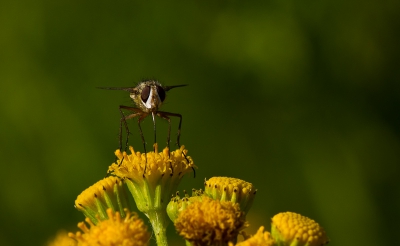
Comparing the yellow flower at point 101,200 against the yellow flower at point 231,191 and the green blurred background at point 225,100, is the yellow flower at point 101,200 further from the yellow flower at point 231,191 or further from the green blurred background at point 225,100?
the green blurred background at point 225,100

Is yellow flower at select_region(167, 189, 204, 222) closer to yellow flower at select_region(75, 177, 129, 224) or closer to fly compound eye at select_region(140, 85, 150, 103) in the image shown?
yellow flower at select_region(75, 177, 129, 224)

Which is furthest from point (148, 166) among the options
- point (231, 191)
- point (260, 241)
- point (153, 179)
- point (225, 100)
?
point (225, 100)

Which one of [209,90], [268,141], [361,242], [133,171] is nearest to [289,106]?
[268,141]

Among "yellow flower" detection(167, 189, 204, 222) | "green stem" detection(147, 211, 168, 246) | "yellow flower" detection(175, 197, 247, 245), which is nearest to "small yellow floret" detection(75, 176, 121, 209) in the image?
"green stem" detection(147, 211, 168, 246)

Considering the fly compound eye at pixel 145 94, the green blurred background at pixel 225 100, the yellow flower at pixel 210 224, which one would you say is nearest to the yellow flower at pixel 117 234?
the yellow flower at pixel 210 224

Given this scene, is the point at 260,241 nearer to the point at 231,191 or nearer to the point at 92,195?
the point at 231,191

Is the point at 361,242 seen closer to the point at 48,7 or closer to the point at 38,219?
the point at 38,219
